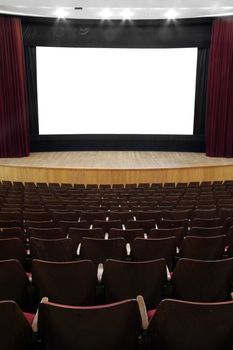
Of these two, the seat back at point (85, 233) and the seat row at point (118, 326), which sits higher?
the seat row at point (118, 326)

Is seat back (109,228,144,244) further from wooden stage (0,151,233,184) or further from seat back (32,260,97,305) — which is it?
wooden stage (0,151,233,184)

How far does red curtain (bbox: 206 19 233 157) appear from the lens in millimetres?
13070

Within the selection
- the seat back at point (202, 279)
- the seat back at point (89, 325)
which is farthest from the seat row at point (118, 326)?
the seat back at point (202, 279)

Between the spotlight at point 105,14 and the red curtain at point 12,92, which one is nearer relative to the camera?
the spotlight at point 105,14

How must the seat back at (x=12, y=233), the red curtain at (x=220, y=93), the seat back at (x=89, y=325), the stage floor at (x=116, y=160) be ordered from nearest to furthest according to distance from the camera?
the seat back at (x=89, y=325) < the seat back at (x=12, y=233) < the stage floor at (x=116, y=160) < the red curtain at (x=220, y=93)

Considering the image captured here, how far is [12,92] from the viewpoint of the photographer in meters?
13.3

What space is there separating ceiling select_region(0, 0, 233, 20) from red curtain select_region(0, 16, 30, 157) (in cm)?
77

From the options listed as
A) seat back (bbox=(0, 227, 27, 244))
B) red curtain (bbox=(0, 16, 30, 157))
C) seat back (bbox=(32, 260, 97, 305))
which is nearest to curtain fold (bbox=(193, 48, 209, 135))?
red curtain (bbox=(0, 16, 30, 157))

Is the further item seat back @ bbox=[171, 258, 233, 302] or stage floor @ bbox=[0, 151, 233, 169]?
stage floor @ bbox=[0, 151, 233, 169]

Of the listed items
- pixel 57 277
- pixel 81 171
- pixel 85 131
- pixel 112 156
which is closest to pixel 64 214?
pixel 57 277

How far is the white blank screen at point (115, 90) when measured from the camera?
1423cm

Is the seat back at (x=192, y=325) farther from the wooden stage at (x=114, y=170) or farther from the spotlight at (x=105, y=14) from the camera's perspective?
the spotlight at (x=105, y=14)

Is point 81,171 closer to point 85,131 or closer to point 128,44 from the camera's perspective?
point 85,131

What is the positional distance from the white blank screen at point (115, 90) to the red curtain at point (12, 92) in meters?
1.18
